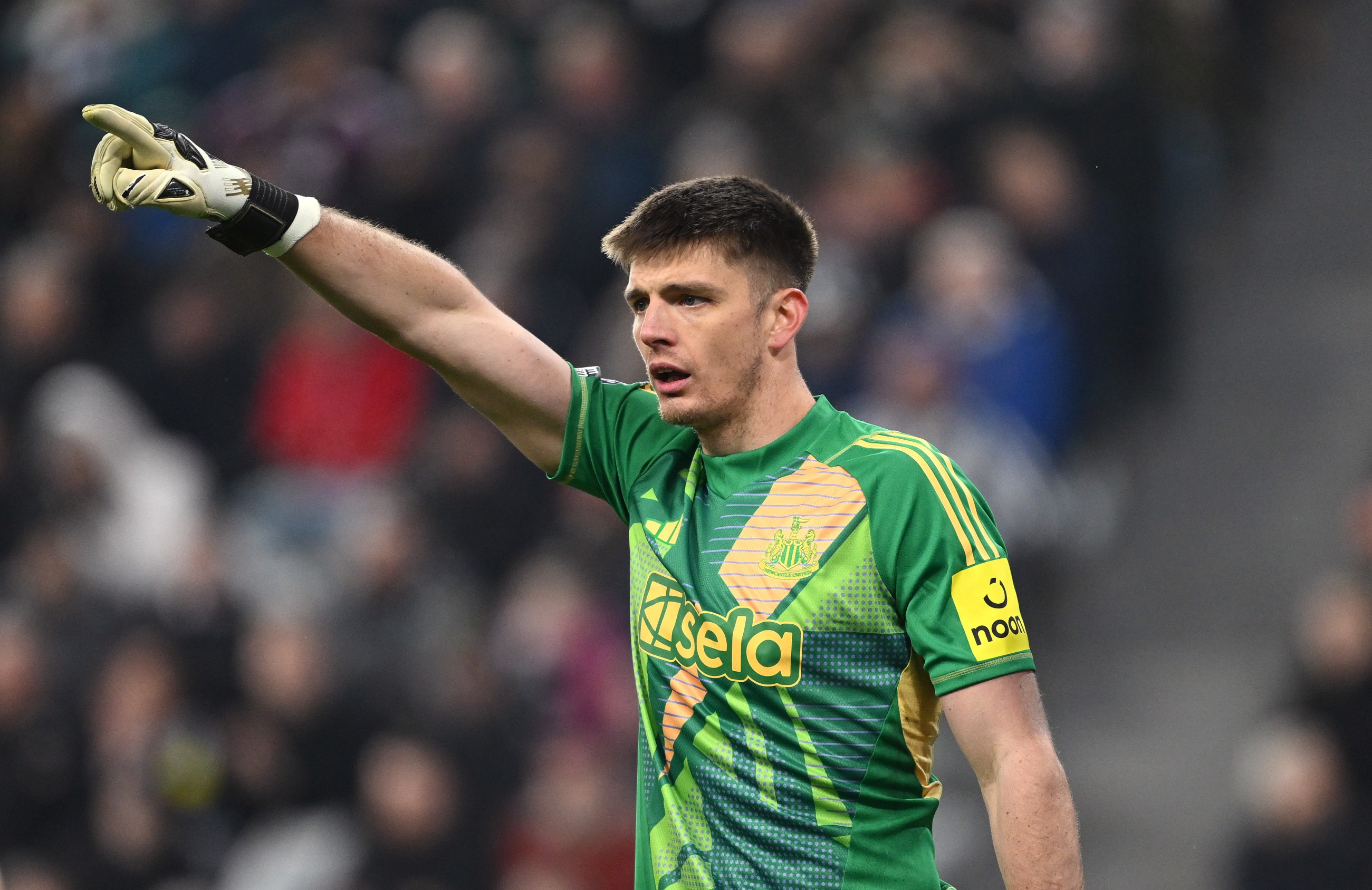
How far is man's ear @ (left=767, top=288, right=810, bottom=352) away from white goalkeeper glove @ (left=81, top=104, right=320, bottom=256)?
36.2 inches

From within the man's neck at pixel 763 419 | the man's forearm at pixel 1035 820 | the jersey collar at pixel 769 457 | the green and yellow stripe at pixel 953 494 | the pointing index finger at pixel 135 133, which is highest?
the pointing index finger at pixel 135 133

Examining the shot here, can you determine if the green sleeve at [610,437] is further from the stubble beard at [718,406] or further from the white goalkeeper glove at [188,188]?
the white goalkeeper glove at [188,188]

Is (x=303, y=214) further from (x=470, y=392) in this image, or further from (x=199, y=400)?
(x=199, y=400)

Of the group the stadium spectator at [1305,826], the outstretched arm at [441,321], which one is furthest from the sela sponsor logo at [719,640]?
the stadium spectator at [1305,826]

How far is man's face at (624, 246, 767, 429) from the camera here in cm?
315

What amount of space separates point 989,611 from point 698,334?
0.77 m

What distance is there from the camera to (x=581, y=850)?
648cm

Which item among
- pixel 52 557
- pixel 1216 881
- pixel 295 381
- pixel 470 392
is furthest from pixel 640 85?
pixel 470 392

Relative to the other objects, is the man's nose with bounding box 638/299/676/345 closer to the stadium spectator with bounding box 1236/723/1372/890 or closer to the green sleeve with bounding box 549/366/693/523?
the green sleeve with bounding box 549/366/693/523

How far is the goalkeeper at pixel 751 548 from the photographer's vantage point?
2.86m

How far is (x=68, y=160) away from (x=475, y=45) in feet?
8.14

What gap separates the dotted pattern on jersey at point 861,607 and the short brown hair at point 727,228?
0.62 metres

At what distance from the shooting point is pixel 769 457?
3203mm

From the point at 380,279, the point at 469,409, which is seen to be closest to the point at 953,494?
the point at 380,279
